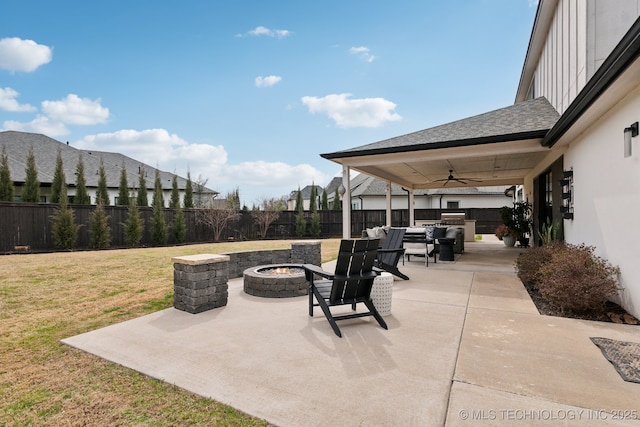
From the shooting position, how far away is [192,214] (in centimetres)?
1802

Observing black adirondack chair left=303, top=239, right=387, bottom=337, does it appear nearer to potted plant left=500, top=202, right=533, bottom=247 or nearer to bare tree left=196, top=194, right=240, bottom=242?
potted plant left=500, top=202, right=533, bottom=247

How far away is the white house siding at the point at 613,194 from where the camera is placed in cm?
388

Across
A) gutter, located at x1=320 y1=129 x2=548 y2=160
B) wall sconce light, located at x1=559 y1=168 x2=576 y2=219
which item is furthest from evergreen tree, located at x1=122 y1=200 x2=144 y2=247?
wall sconce light, located at x1=559 y1=168 x2=576 y2=219

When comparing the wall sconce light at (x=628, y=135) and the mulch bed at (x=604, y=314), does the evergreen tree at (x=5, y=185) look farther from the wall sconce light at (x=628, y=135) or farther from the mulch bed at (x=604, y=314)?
the wall sconce light at (x=628, y=135)

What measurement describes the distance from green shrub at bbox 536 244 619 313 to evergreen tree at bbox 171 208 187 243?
1632cm

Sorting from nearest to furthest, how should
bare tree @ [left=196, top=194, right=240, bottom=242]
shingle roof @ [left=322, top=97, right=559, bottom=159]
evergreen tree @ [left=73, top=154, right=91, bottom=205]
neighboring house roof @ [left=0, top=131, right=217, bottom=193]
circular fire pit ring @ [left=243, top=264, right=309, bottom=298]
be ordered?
circular fire pit ring @ [left=243, top=264, right=309, bottom=298], shingle roof @ [left=322, top=97, right=559, bottom=159], evergreen tree @ [left=73, top=154, right=91, bottom=205], neighboring house roof @ [left=0, top=131, right=217, bottom=193], bare tree @ [left=196, top=194, right=240, bottom=242]

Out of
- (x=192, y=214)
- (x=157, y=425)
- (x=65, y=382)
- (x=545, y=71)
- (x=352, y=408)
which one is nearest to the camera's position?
(x=157, y=425)

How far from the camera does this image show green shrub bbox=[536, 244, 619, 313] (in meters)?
4.12

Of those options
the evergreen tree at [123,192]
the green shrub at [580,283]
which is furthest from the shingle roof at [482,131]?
the evergreen tree at [123,192]

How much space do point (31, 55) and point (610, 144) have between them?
1805 cm

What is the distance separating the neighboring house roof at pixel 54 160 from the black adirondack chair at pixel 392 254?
17.5 m

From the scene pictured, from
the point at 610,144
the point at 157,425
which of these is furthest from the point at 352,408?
the point at 610,144

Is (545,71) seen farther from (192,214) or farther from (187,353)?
(192,214)

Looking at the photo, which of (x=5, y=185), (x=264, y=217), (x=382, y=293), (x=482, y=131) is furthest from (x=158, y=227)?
(x=482, y=131)
